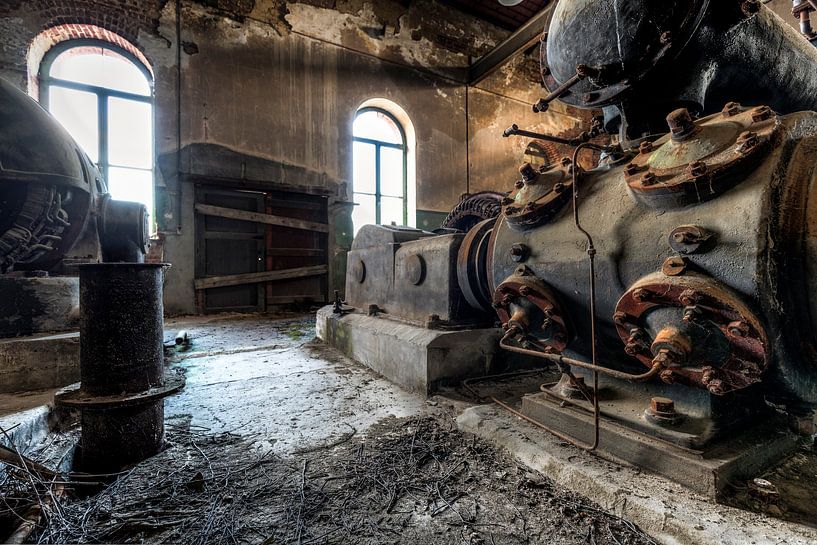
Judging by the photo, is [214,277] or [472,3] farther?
[472,3]

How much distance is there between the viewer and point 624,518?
1078 millimetres

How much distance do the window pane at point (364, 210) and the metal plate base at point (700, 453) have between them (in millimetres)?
6836

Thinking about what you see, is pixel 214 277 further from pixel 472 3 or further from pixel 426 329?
pixel 472 3

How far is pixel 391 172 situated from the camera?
8.34 m

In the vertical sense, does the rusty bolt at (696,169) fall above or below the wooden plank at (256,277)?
above

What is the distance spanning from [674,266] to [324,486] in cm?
132

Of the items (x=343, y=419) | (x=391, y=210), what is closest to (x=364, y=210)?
(x=391, y=210)

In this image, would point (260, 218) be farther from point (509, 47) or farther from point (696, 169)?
point (696, 169)

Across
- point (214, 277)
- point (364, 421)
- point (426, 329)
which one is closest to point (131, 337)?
point (364, 421)

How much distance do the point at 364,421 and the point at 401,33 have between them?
8.45 meters

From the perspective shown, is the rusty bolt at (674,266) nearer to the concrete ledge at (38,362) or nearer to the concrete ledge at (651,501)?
the concrete ledge at (651,501)

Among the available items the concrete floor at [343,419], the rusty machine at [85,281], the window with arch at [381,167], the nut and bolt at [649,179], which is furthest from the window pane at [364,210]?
the nut and bolt at [649,179]

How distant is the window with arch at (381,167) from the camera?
805 centimetres

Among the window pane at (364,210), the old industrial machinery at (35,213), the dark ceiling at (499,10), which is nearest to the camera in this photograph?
the old industrial machinery at (35,213)
